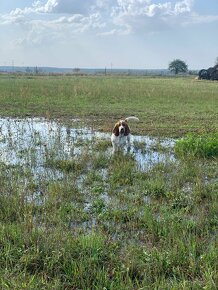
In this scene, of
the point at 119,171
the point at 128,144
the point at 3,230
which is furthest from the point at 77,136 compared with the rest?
the point at 3,230

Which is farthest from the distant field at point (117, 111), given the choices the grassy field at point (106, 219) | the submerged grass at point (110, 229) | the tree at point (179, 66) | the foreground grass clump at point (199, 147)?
the tree at point (179, 66)

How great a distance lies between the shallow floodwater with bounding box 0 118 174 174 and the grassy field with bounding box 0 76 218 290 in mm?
75

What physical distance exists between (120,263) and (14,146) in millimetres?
6346

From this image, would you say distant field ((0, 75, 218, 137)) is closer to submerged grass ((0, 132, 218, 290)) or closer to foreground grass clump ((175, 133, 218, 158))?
foreground grass clump ((175, 133, 218, 158))

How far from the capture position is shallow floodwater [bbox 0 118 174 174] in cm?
843

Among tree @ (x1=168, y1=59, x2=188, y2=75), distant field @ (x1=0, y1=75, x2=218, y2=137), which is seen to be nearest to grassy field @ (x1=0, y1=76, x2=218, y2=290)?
distant field @ (x1=0, y1=75, x2=218, y2=137)

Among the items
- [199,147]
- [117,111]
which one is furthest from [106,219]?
[117,111]

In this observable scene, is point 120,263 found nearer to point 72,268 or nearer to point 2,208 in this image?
point 72,268

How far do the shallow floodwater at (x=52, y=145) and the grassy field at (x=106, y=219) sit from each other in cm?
7

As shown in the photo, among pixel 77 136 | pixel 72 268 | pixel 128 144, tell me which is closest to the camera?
pixel 72 268

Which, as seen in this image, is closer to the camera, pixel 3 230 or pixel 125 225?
pixel 3 230

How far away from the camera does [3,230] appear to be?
4656 millimetres

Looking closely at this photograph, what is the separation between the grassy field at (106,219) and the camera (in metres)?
3.90

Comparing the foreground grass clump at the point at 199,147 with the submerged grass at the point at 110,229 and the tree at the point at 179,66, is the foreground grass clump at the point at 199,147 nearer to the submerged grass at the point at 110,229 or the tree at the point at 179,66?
the submerged grass at the point at 110,229
